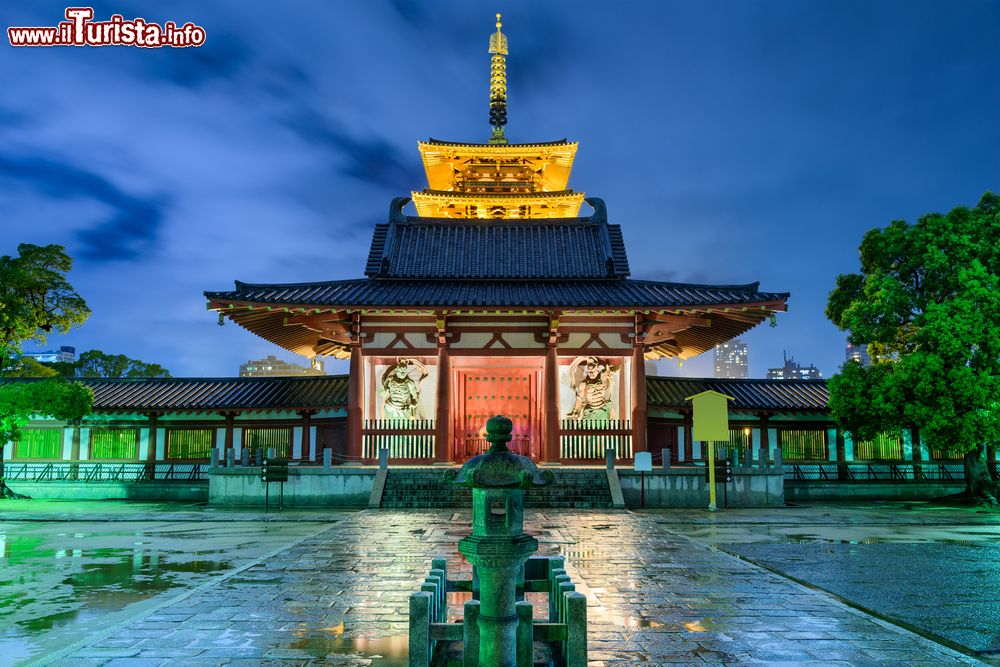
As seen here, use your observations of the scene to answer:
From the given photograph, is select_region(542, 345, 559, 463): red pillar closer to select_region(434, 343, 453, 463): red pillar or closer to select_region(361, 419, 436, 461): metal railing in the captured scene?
select_region(434, 343, 453, 463): red pillar

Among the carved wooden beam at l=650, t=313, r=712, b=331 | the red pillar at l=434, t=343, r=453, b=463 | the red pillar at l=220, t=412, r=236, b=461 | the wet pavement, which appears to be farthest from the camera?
the red pillar at l=220, t=412, r=236, b=461

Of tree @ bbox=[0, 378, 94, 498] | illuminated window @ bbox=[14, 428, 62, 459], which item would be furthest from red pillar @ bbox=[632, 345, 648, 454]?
illuminated window @ bbox=[14, 428, 62, 459]

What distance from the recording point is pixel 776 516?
19.0 m

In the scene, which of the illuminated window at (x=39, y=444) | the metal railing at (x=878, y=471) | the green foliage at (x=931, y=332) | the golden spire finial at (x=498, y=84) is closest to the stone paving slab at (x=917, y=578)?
the green foliage at (x=931, y=332)

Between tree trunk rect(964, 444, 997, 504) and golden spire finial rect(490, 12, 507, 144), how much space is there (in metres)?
25.9

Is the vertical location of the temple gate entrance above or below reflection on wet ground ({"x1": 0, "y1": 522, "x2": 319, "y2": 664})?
above

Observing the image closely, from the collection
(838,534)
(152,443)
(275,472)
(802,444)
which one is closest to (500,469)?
(838,534)

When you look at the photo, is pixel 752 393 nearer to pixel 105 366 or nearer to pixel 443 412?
pixel 443 412

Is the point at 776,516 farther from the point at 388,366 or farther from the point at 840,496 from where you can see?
the point at 388,366

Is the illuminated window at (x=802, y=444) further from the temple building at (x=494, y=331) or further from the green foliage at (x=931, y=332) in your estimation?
the temple building at (x=494, y=331)

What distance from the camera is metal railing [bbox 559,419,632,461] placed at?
2316 centimetres

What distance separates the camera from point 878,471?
2759cm

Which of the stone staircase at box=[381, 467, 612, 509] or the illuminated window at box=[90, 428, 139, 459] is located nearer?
the stone staircase at box=[381, 467, 612, 509]

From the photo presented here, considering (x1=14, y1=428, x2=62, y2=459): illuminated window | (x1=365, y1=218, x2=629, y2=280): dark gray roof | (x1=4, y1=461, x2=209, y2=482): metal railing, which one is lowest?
(x1=4, y1=461, x2=209, y2=482): metal railing
